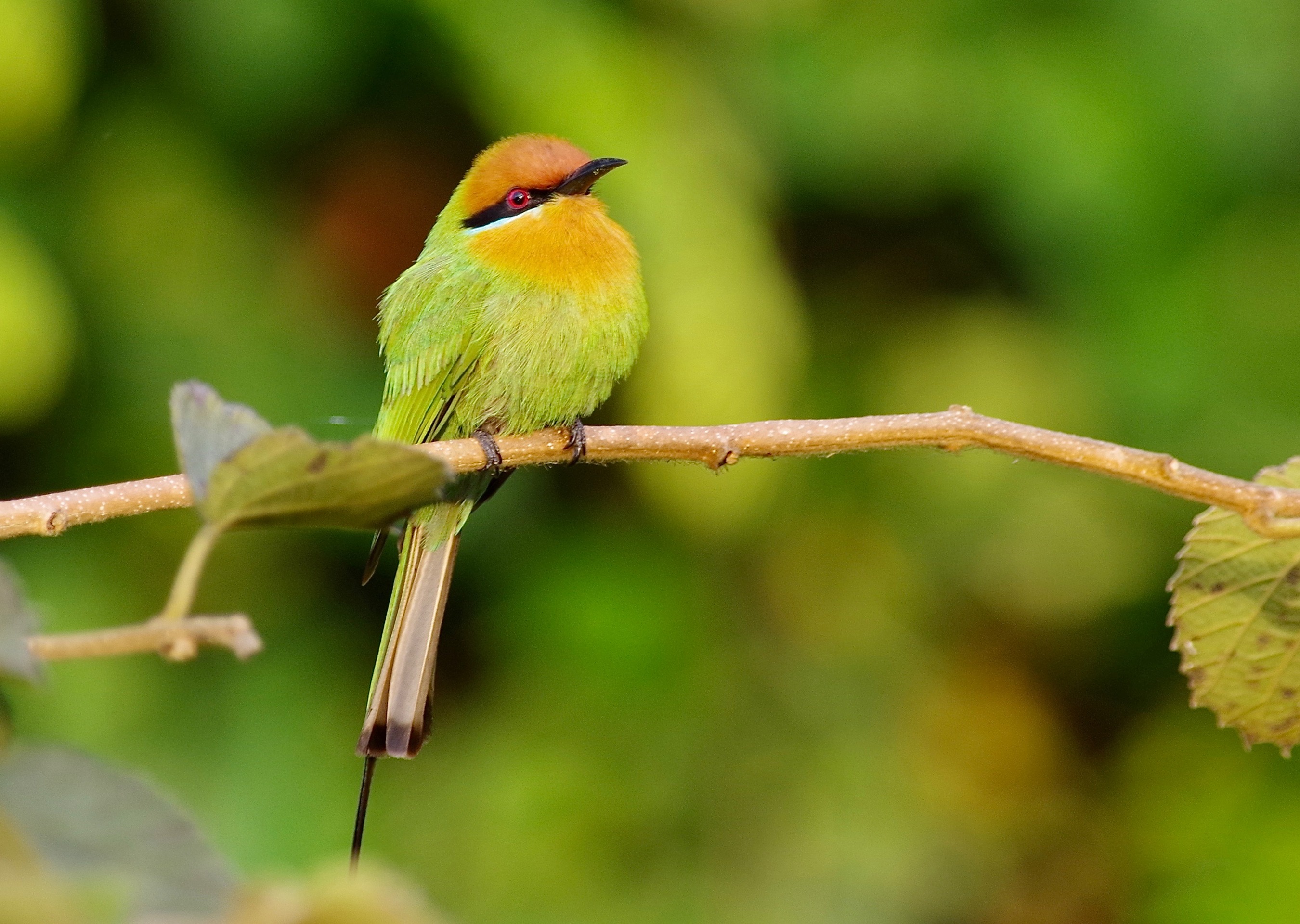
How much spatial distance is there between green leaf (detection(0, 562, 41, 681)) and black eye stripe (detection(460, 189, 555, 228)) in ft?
4.82

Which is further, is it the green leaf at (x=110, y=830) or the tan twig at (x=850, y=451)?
the tan twig at (x=850, y=451)

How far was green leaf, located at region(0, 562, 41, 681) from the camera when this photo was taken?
0.41 metres

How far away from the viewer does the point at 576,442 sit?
1611mm

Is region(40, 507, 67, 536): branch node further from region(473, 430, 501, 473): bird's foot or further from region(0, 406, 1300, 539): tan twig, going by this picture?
region(473, 430, 501, 473): bird's foot

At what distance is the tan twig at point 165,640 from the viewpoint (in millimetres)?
440

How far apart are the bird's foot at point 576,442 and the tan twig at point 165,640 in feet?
3.24

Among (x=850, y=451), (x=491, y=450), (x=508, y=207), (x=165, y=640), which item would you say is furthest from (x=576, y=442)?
(x=165, y=640)

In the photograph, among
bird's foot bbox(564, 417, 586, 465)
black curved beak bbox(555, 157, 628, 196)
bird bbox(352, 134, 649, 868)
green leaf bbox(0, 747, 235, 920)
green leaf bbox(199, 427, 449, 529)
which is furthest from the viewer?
black curved beak bbox(555, 157, 628, 196)

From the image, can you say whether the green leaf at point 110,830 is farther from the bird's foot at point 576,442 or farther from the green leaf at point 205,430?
the bird's foot at point 576,442

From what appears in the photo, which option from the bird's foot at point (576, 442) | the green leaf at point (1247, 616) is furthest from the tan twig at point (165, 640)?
the bird's foot at point (576, 442)

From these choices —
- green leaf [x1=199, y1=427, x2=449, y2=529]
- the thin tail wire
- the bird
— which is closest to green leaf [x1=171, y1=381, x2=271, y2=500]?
green leaf [x1=199, y1=427, x2=449, y2=529]

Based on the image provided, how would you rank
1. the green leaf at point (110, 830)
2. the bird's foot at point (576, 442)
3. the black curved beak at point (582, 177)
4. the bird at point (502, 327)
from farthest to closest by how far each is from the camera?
the black curved beak at point (582, 177) → the bird at point (502, 327) → the bird's foot at point (576, 442) → the green leaf at point (110, 830)

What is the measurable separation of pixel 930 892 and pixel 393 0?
5.68ft

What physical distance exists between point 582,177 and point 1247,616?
1.11 metres
